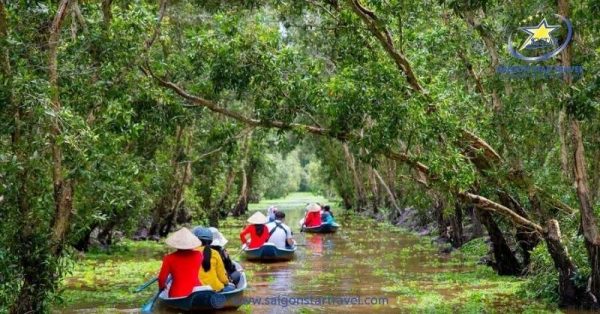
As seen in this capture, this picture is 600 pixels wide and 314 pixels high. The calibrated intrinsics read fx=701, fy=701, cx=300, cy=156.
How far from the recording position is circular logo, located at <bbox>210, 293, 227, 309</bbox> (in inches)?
414

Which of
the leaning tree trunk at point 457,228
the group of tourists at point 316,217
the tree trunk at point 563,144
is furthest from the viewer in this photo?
the group of tourists at point 316,217

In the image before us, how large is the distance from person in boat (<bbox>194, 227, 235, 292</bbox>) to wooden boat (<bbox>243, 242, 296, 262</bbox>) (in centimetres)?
657

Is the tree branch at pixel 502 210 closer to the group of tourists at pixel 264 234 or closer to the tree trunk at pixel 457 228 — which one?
the group of tourists at pixel 264 234

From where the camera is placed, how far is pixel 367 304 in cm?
1153

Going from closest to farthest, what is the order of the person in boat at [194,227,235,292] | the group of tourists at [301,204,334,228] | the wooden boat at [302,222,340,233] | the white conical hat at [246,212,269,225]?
1. the person in boat at [194,227,235,292]
2. the white conical hat at [246,212,269,225]
3. the wooden boat at [302,222,340,233]
4. the group of tourists at [301,204,334,228]

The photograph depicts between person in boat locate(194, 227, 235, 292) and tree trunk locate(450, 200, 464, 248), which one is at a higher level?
tree trunk locate(450, 200, 464, 248)

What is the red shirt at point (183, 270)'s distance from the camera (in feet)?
34.2

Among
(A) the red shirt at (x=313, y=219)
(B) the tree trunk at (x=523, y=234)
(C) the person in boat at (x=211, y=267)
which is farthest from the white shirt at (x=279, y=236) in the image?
(A) the red shirt at (x=313, y=219)

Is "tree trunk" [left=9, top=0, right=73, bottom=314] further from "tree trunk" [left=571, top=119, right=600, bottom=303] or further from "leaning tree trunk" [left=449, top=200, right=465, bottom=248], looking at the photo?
"leaning tree trunk" [left=449, top=200, right=465, bottom=248]

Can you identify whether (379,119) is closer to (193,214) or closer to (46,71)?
(46,71)

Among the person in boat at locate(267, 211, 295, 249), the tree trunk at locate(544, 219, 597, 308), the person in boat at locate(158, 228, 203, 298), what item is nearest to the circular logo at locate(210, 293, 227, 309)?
the person in boat at locate(158, 228, 203, 298)

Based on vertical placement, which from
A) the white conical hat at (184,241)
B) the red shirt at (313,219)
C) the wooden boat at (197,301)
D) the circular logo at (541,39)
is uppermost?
the circular logo at (541,39)

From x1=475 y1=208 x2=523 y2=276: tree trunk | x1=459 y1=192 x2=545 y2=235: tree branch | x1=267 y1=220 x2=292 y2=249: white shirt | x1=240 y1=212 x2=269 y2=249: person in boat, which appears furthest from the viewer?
x1=267 y1=220 x2=292 y2=249: white shirt

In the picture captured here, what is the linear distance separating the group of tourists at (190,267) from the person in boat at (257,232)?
717 centimetres
